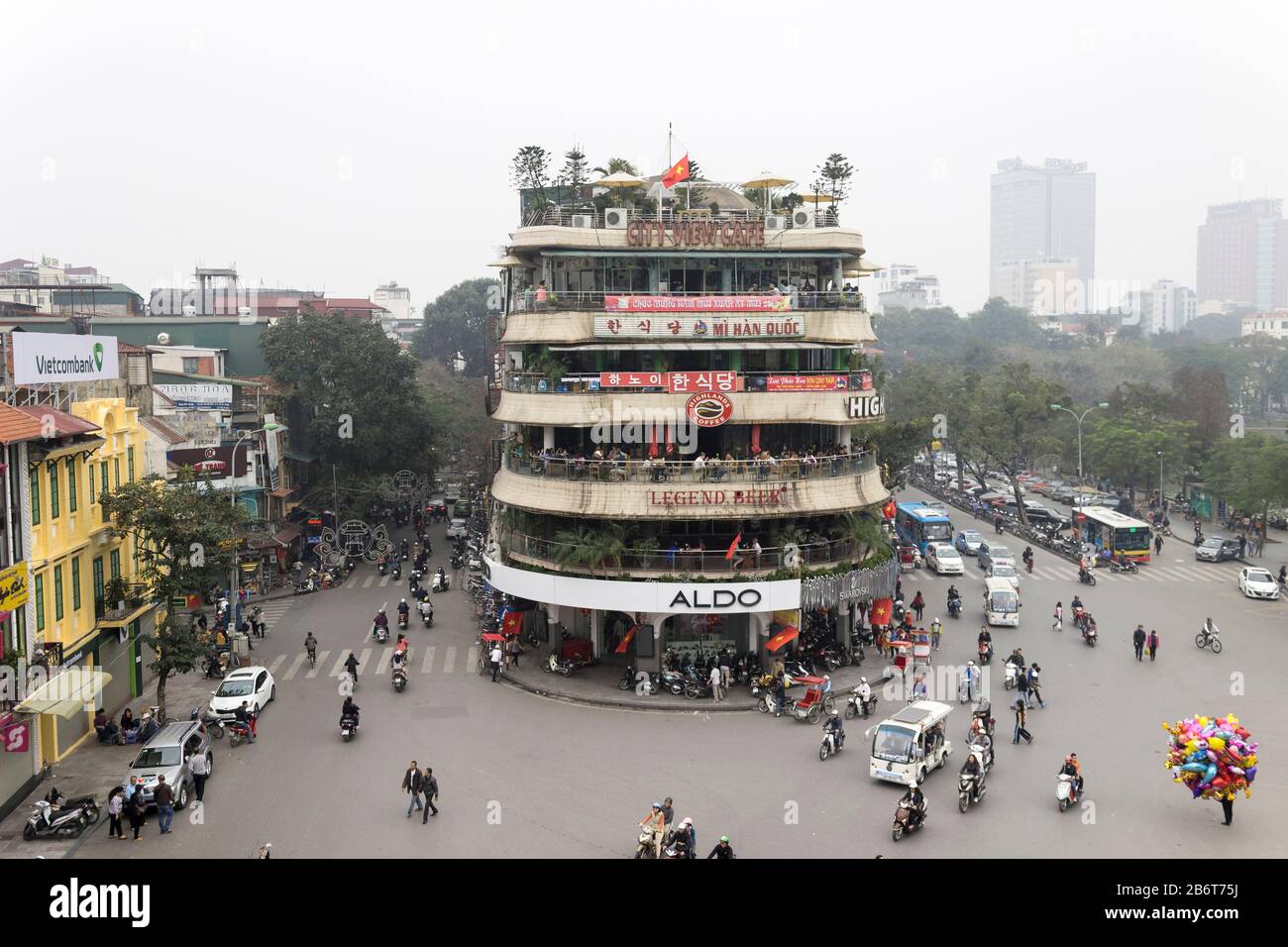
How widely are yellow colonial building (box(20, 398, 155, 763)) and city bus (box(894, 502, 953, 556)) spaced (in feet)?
131

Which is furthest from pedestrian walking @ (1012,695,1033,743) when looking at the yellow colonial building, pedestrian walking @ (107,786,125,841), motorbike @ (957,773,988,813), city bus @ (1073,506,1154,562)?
city bus @ (1073,506,1154,562)

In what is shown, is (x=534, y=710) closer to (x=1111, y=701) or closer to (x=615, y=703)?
(x=615, y=703)

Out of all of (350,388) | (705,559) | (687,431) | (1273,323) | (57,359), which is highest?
(1273,323)

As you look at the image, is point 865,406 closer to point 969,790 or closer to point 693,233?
point 693,233

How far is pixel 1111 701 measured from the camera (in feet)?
114

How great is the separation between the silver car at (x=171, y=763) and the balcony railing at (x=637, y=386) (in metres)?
15.5

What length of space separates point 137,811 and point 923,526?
4699 centimetres

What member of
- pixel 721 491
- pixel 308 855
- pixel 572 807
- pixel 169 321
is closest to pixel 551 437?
pixel 721 491

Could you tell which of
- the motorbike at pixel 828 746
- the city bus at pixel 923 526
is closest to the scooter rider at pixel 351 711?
the motorbike at pixel 828 746

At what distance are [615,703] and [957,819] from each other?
12.4 m

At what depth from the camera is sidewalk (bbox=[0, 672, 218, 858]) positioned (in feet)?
79.6

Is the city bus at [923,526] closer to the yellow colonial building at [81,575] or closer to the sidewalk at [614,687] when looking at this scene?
the sidewalk at [614,687]

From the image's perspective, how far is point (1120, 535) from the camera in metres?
59.2

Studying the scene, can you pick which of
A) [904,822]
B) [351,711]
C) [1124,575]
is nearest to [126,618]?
[351,711]
